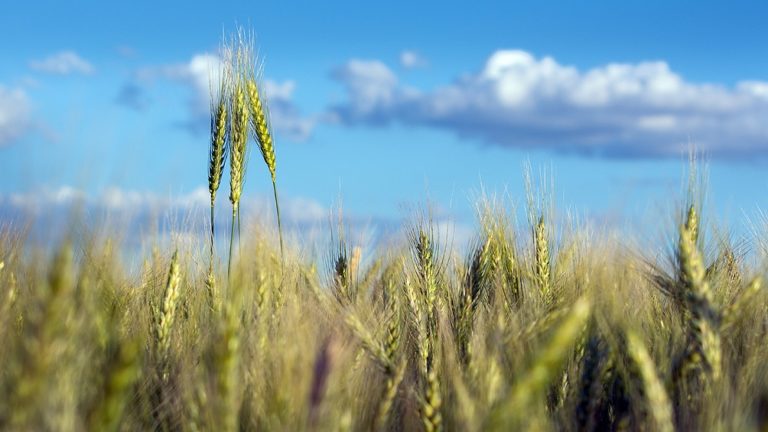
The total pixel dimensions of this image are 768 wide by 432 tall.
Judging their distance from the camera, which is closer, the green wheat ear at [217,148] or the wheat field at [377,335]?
the wheat field at [377,335]

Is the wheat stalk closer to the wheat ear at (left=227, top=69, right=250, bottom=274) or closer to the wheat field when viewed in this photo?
the wheat field

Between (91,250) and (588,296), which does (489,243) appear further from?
(91,250)

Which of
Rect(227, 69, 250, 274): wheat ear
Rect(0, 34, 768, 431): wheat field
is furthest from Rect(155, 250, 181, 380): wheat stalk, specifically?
Rect(227, 69, 250, 274): wheat ear

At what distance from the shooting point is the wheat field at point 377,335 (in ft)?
5.47

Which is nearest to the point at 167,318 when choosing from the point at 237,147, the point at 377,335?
the point at 377,335

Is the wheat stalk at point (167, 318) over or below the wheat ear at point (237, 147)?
below

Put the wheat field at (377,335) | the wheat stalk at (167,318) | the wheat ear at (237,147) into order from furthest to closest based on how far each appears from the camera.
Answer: the wheat ear at (237,147) < the wheat stalk at (167,318) < the wheat field at (377,335)

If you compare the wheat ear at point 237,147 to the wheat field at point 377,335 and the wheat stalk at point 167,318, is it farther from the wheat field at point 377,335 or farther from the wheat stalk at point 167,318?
the wheat stalk at point 167,318

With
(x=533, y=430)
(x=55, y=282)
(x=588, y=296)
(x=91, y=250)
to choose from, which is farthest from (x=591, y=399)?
(x=91, y=250)

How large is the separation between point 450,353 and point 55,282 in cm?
144

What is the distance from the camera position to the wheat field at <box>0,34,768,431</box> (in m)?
1.67

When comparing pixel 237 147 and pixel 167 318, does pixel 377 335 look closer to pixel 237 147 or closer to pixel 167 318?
pixel 167 318

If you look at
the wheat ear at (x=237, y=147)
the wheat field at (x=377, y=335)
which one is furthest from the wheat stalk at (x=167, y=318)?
the wheat ear at (x=237, y=147)

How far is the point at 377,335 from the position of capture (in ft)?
9.27
